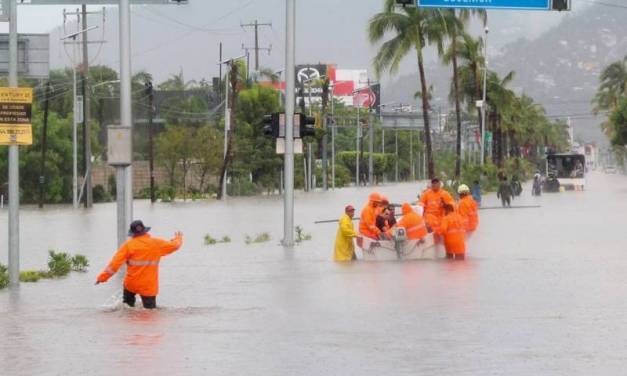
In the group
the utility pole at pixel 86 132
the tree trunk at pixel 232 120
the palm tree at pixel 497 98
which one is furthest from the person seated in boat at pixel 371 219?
the palm tree at pixel 497 98

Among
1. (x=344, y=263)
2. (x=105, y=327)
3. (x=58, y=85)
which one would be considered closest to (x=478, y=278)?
(x=344, y=263)

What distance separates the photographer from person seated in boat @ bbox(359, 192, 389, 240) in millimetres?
27891

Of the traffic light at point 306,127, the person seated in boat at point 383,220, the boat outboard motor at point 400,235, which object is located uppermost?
the traffic light at point 306,127

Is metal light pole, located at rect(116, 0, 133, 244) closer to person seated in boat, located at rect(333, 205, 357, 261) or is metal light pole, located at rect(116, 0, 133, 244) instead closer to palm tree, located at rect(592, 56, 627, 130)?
person seated in boat, located at rect(333, 205, 357, 261)

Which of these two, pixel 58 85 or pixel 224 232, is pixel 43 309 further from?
pixel 58 85

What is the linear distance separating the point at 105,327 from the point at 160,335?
3.99ft

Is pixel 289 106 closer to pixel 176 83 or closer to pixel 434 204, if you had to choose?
pixel 434 204

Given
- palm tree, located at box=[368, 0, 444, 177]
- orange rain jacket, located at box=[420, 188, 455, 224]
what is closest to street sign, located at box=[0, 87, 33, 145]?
orange rain jacket, located at box=[420, 188, 455, 224]

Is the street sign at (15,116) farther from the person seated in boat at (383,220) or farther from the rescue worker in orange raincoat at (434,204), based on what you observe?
the rescue worker in orange raincoat at (434,204)

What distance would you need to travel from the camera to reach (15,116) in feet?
70.5

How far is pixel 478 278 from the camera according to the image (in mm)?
22906

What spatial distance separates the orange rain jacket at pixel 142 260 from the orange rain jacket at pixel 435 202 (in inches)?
447

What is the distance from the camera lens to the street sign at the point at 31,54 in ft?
75.4

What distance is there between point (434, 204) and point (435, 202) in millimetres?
44
